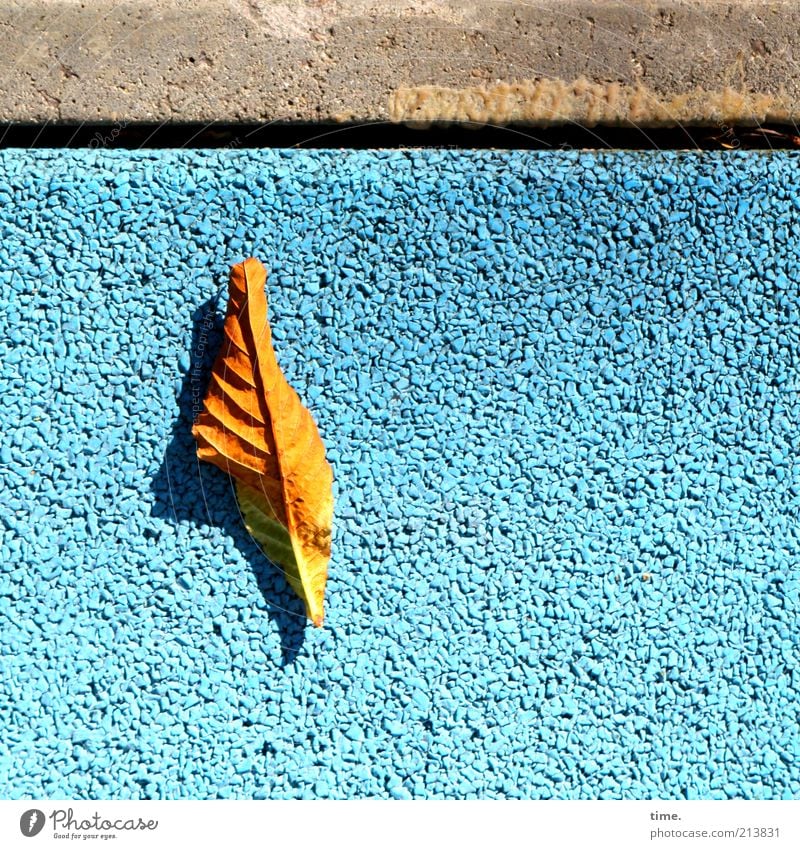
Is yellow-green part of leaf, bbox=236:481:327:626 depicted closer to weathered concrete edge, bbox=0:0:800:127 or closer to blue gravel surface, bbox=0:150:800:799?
blue gravel surface, bbox=0:150:800:799

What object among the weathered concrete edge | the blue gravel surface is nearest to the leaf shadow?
the blue gravel surface

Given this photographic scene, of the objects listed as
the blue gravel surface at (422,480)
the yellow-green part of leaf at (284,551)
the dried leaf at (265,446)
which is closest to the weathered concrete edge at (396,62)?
the blue gravel surface at (422,480)

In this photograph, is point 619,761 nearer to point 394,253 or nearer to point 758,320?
point 758,320

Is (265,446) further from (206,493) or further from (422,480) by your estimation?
(422,480)

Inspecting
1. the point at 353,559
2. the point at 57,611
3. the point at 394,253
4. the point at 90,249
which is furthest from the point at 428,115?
the point at 57,611

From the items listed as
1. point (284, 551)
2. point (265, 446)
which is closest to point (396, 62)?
point (265, 446)

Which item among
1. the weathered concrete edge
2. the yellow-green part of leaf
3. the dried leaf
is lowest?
the yellow-green part of leaf
